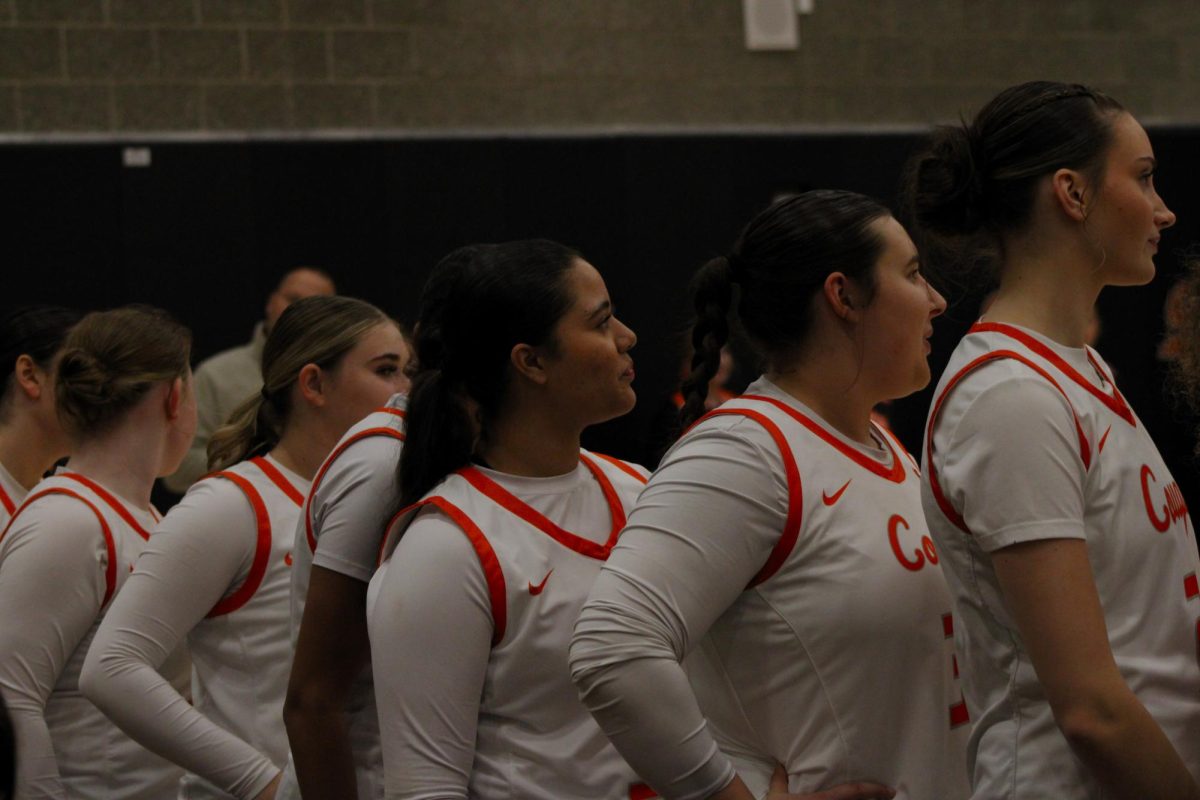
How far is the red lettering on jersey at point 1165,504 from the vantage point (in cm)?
165

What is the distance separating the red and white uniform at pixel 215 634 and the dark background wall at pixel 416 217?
315 centimetres

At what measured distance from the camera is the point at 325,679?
2109mm

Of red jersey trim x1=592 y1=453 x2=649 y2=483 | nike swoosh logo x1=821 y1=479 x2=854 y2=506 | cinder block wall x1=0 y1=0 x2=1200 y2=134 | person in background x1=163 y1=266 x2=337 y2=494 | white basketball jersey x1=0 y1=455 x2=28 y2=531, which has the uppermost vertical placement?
cinder block wall x1=0 y1=0 x2=1200 y2=134

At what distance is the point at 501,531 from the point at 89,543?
1074 mm

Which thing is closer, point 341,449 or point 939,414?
point 939,414

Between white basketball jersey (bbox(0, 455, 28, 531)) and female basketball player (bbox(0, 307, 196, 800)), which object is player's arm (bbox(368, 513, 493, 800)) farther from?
white basketball jersey (bbox(0, 455, 28, 531))

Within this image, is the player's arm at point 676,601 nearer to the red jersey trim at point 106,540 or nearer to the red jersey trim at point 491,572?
the red jersey trim at point 491,572

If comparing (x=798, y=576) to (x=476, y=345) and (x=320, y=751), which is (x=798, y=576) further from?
(x=320, y=751)

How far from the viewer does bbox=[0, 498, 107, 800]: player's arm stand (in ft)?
8.43

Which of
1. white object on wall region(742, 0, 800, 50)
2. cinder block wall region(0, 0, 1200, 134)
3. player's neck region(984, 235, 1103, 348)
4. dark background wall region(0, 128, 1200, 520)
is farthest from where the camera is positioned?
white object on wall region(742, 0, 800, 50)

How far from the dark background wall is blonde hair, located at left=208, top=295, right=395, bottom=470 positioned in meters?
2.97

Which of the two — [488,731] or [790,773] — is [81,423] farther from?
[790,773]

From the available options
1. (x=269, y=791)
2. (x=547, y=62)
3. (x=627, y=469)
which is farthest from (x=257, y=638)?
(x=547, y=62)

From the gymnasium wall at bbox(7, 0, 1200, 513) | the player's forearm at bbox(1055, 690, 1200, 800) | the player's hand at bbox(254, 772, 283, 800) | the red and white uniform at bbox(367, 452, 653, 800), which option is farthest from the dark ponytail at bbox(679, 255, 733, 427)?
the gymnasium wall at bbox(7, 0, 1200, 513)
